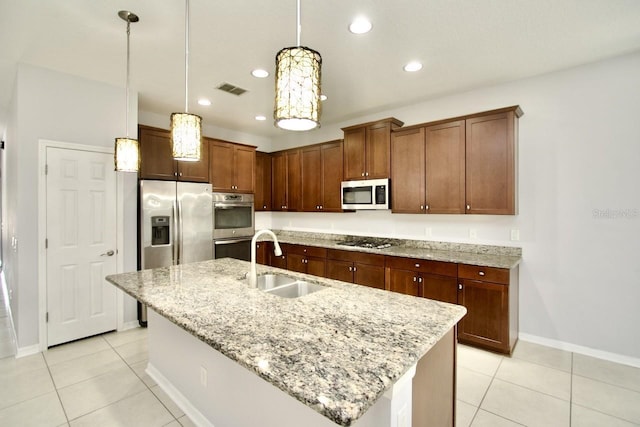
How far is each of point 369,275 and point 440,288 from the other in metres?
0.86

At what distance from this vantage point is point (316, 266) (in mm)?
4336

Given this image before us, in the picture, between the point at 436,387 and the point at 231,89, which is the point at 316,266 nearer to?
the point at 231,89

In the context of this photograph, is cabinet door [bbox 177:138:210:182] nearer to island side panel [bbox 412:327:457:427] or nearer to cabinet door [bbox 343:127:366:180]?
cabinet door [bbox 343:127:366:180]

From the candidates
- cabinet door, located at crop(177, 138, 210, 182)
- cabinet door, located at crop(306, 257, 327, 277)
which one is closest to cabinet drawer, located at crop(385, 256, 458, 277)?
cabinet door, located at crop(306, 257, 327, 277)

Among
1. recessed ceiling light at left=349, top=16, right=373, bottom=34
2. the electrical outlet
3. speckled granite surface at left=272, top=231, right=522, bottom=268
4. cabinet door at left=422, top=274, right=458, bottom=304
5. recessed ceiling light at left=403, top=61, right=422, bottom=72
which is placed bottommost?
the electrical outlet

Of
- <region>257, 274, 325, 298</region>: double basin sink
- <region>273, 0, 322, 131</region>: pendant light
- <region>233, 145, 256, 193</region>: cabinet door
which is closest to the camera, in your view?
<region>273, 0, 322, 131</region>: pendant light

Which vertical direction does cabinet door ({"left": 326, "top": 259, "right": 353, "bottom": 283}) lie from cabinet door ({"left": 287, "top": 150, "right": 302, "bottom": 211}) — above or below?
below

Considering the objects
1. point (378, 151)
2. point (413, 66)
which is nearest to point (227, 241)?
point (378, 151)

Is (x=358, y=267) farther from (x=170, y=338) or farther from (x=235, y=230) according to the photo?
(x=170, y=338)

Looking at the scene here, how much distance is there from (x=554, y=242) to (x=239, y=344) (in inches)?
126

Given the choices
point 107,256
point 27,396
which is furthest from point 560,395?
point 107,256

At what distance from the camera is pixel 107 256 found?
3.33m

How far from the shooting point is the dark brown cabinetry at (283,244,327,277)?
14.0 ft

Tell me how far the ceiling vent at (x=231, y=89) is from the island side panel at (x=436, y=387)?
316cm
